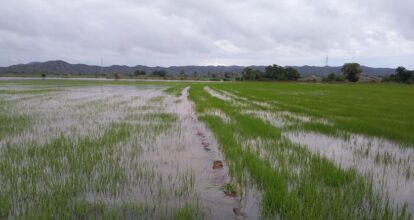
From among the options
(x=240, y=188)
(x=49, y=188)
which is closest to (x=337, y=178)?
(x=240, y=188)

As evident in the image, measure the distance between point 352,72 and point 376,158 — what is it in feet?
275

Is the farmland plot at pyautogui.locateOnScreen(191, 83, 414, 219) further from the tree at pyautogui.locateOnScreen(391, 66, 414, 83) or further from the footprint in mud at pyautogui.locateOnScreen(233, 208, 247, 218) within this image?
the tree at pyautogui.locateOnScreen(391, 66, 414, 83)

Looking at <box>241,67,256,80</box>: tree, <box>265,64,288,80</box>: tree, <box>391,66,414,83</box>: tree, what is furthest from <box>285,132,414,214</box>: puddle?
<box>241,67,256,80</box>: tree

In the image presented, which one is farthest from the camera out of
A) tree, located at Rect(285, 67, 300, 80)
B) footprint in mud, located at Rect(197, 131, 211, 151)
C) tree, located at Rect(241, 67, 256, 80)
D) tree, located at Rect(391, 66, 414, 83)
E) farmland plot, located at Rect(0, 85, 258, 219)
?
tree, located at Rect(241, 67, 256, 80)

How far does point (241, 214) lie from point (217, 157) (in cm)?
245

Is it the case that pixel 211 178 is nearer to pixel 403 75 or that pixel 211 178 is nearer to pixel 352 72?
pixel 403 75

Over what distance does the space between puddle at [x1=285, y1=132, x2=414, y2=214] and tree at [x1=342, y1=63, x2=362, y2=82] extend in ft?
267

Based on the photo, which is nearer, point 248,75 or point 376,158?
point 376,158

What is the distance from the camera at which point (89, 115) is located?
11.5 m

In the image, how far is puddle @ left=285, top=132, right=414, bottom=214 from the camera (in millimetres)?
4199

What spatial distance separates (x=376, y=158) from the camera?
5.73 meters

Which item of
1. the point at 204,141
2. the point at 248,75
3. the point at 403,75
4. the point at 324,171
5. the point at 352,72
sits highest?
the point at 352,72

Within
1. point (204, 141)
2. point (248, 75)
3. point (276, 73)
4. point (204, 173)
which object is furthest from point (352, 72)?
point (204, 173)

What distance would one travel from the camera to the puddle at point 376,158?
13.8ft
